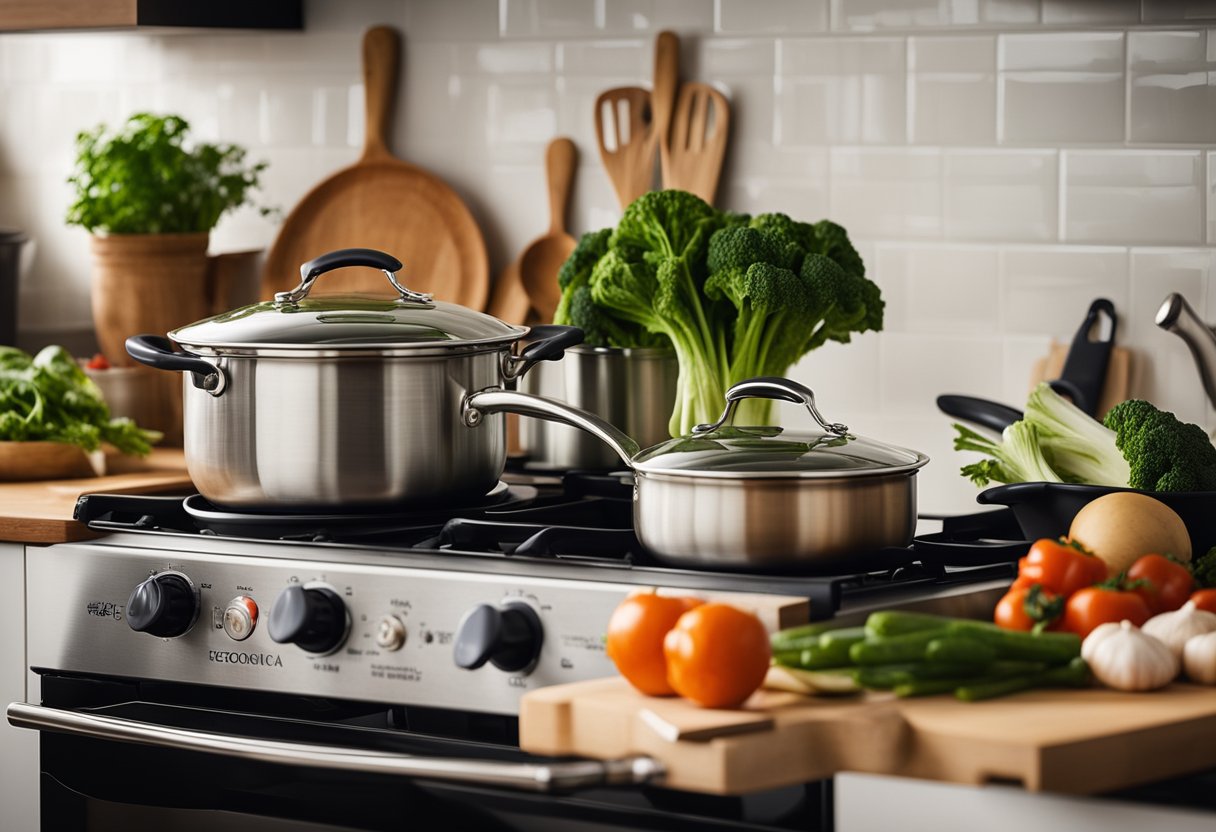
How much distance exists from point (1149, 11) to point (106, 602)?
55.1 inches

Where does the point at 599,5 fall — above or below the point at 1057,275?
above

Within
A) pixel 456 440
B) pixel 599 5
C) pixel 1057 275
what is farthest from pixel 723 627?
pixel 599 5

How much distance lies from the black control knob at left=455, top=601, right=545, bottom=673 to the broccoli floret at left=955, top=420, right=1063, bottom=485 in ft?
1.96

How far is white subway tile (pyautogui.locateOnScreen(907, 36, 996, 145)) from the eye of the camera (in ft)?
7.40

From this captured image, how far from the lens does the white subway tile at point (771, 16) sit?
2.35m

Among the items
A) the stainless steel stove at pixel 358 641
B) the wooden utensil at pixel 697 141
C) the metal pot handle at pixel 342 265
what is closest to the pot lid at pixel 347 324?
the metal pot handle at pixel 342 265

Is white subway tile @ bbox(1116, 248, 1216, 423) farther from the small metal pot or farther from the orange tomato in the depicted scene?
the orange tomato

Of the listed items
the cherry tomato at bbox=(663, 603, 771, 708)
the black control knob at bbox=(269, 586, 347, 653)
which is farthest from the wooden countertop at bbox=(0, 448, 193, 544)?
the cherry tomato at bbox=(663, 603, 771, 708)

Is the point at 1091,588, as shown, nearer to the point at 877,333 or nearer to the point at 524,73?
the point at 877,333

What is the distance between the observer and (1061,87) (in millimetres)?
2209

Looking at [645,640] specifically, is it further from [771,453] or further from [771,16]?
[771,16]

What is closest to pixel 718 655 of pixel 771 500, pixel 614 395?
pixel 771 500

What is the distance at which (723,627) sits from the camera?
4.39 feet

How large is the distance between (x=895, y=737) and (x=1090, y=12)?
3.94 ft
